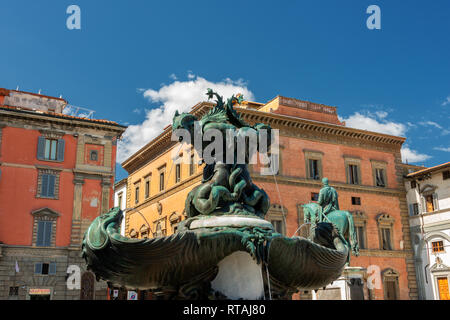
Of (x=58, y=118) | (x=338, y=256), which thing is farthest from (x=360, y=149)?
(x=338, y=256)

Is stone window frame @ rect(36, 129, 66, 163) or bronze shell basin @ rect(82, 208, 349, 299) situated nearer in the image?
bronze shell basin @ rect(82, 208, 349, 299)

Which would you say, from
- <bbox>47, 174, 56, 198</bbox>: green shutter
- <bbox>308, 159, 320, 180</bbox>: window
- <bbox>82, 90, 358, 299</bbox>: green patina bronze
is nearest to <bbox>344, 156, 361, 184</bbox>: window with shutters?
<bbox>308, 159, 320, 180</bbox>: window

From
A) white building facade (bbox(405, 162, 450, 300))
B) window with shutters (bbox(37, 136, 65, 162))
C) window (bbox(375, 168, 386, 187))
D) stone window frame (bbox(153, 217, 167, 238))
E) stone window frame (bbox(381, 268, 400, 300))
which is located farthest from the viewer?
window (bbox(375, 168, 386, 187))

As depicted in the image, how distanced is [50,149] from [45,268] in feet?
23.5

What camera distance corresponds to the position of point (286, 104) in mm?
31484

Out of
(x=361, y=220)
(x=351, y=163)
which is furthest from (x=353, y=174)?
(x=361, y=220)

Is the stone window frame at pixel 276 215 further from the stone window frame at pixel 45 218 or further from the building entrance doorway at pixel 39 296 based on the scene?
the building entrance doorway at pixel 39 296

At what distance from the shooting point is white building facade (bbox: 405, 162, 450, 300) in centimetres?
3127

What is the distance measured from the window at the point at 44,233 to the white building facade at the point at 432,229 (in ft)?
76.3

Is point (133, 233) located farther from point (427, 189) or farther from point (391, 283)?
point (427, 189)

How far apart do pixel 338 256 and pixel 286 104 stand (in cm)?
2613

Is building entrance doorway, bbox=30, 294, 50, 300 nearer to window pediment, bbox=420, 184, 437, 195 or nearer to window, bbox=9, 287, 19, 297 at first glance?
window, bbox=9, 287, 19, 297

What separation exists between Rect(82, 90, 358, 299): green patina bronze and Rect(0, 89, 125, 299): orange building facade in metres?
23.5

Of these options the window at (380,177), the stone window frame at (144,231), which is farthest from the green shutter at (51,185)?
the window at (380,177)
